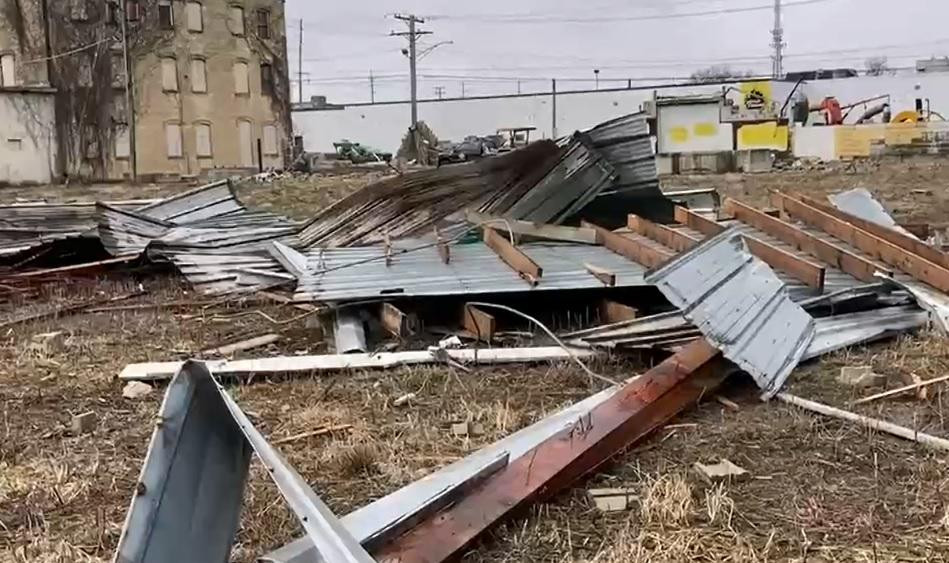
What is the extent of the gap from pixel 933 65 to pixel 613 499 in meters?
68.4

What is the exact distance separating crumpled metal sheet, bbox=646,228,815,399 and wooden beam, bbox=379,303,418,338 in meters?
2.06

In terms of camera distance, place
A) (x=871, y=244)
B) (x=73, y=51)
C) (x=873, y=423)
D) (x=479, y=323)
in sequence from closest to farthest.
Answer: (x=873, y=423) → (x=479, y=323) → (x=871, y=244) → (x=73, y=51)

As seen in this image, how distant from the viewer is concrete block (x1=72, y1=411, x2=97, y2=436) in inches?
201

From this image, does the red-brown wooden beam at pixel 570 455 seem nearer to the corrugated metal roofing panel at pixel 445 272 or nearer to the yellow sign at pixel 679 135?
the corrugated metal roofing panel at pixel 445 272

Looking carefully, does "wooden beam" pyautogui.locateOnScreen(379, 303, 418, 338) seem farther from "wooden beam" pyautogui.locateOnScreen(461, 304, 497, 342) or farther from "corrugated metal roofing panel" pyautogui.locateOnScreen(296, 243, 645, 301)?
"wooden beam" pyautogui.locateOnScreen(461, 304, 497, 342)

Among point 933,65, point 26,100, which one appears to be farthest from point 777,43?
point 26,100

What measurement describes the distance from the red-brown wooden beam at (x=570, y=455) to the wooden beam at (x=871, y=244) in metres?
2.73

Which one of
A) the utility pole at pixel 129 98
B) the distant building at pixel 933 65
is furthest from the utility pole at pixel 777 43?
the utility pole at pixel 129 98

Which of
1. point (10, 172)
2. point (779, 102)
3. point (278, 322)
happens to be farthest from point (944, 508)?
point (779, 102)

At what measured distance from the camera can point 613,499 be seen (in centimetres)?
391

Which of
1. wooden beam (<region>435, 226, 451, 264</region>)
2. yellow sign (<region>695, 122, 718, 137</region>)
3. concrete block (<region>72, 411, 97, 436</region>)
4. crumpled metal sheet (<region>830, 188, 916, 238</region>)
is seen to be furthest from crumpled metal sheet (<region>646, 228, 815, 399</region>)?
yellow sign (<region>695, 122, 718, 137</region>)

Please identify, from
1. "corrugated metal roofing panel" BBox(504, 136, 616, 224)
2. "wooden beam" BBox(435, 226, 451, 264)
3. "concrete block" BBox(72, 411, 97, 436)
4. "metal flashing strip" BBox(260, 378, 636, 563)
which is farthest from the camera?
"corrugated metal roofing panel" BBox(504, 136, 616, 224)

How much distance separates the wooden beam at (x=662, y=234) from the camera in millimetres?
8364

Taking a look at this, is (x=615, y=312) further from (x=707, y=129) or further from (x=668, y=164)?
(x=707, y=129)
